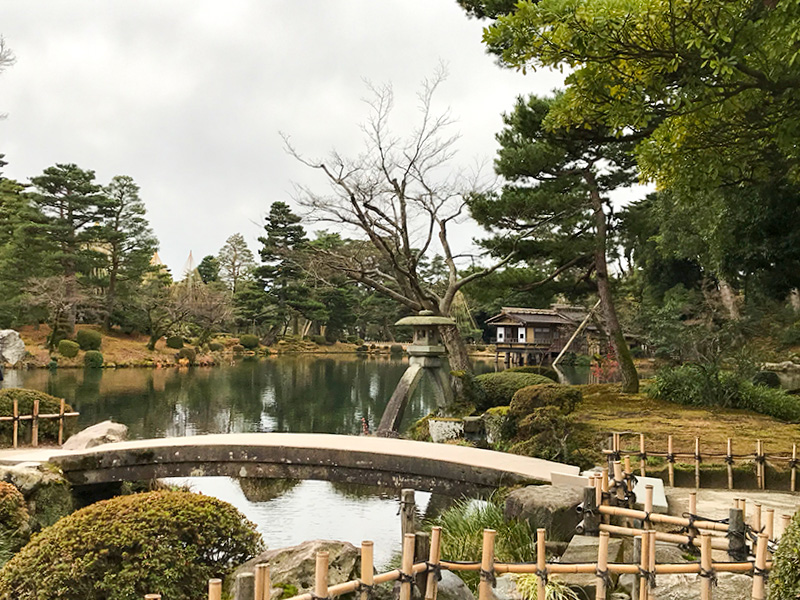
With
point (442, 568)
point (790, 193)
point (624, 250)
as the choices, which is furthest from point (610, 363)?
point (442, 568)

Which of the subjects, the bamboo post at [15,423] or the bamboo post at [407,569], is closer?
the bamboo post at [407,569]

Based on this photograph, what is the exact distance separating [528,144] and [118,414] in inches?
471

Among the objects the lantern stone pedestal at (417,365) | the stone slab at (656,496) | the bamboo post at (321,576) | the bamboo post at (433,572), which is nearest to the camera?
the bamboo post at (321,576)

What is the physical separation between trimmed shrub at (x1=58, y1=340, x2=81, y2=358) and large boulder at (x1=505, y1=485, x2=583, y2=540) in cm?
2771

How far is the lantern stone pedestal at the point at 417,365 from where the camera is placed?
11711 mm

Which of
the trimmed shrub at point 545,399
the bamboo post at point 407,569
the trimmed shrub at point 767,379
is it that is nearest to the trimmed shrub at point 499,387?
the trimmed shrub at point 545,399

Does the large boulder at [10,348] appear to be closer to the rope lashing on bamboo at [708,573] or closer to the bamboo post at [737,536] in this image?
the bamboo post at [737,536]

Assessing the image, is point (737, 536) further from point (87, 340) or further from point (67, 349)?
point (87, 340)

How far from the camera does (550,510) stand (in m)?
5.37

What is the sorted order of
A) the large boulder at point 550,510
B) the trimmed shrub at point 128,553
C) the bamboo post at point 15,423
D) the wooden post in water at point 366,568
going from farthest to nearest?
the bamboo post at point 15,423
the large boulder at point 550,510
the trimmed shrub at point 128,553
the wooden post in water at point 366,568

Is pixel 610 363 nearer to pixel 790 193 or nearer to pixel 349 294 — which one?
pixel 790 193

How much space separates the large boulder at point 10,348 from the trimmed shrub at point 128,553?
25118mm

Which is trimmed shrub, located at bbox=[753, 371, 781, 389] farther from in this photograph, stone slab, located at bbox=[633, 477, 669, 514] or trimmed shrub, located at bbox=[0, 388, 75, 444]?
trimmed shrub, located at bbox=[0, 388, 75, 444]

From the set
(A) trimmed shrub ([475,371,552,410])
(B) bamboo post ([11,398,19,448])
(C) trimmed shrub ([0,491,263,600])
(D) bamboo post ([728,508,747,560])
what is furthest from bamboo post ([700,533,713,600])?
(A) trimmed shrub ([475,371,552,410])
